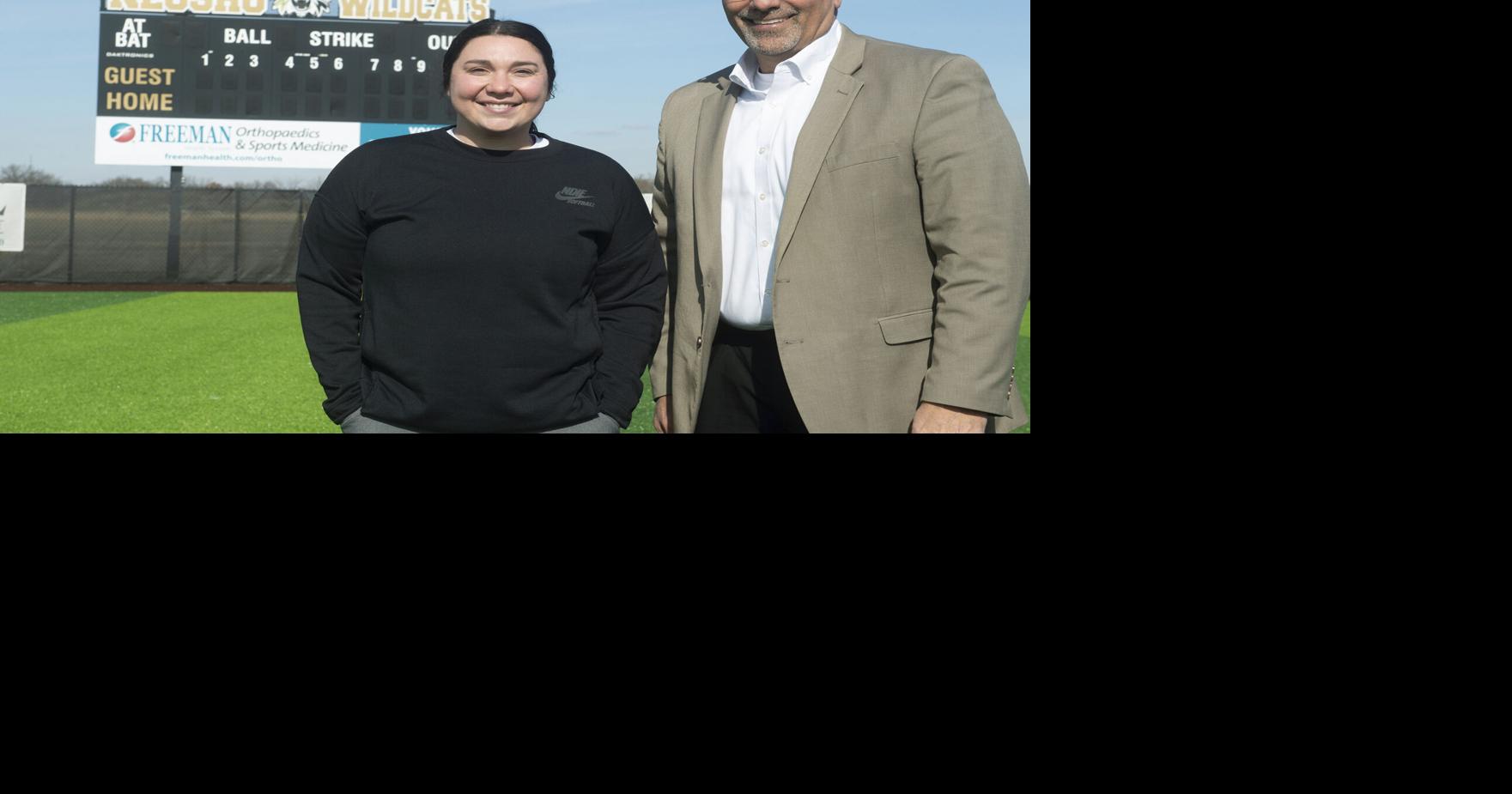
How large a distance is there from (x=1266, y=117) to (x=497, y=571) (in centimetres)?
161

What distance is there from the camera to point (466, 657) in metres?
2.11

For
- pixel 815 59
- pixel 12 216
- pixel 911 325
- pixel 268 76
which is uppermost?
pixel 268 76

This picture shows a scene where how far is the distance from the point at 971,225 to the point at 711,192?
415 millimetres

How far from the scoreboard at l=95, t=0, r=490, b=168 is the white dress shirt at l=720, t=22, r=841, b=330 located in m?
4.49

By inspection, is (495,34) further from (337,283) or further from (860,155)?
(860,155)

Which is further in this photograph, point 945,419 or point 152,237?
point 152,237

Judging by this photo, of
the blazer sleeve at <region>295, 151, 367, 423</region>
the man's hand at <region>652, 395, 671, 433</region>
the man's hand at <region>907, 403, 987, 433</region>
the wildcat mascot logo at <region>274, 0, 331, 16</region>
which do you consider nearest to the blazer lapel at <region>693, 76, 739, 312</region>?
the man's hand at <region>652, 395, 671, 433</region>

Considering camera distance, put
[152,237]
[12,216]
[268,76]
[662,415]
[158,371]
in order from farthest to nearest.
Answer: [152,237], [12,216], [268,76], [158,371], [662,415]

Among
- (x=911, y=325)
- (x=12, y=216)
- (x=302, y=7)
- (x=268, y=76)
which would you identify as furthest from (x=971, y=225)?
(x=12, y=216)

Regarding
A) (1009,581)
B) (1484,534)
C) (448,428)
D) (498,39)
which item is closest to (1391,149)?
(1484,534)

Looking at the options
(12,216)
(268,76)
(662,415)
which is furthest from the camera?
(12,216)

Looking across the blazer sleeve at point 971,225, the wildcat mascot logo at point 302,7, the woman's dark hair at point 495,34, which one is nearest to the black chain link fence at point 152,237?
the wildcat mascot logo at point 302,7

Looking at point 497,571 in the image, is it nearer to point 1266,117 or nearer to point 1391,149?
point 1266,117

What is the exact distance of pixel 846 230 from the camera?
1.79 meters
